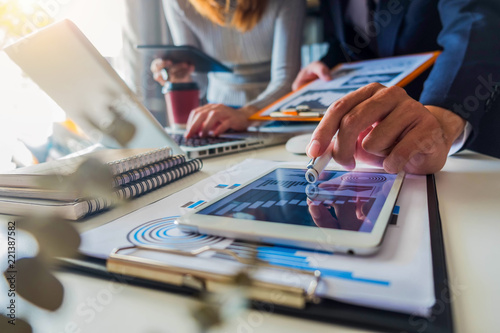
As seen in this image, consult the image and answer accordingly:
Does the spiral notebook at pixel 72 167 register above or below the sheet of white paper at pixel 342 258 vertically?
above

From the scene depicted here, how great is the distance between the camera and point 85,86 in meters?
0.55

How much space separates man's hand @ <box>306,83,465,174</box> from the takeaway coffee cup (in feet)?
2.01

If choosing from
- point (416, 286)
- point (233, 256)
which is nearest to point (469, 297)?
point (416, 286)

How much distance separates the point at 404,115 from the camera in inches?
18.4

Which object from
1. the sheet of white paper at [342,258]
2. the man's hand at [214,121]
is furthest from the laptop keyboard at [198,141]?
the sheet of white paper at [342,258]

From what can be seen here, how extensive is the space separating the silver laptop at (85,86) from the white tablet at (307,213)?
24 centimetres

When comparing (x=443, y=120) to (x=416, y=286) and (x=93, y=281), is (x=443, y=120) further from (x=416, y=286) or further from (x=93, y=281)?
(x=93, y=281)

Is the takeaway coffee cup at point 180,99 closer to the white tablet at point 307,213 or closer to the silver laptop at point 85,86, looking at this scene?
the silver laptop at point 85,86

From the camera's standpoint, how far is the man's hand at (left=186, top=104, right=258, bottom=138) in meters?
0.83

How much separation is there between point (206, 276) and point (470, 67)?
63 cm

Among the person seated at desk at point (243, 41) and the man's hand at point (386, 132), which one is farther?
the person seated at desk at point (243, 41)

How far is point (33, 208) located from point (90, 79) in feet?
0.79

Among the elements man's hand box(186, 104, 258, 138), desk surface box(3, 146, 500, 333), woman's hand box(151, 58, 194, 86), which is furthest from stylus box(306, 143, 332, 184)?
woman's hand box(151, 58, 194, 86)

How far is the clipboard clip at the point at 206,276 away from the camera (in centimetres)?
21
